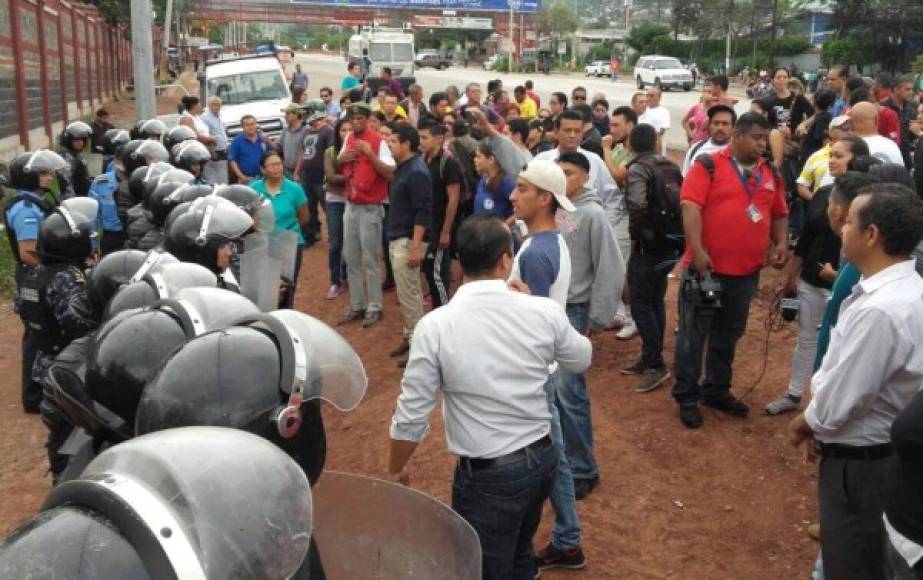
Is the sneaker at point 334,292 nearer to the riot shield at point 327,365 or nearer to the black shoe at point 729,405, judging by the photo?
the black shoe at point 729,405

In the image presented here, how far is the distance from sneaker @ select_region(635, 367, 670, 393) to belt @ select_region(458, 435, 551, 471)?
331 centimetres

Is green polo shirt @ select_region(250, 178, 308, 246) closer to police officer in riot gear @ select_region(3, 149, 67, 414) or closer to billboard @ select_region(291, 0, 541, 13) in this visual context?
police officer in riot gear @ select_region(3, 149, 67, 414)

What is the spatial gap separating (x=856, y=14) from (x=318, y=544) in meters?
50.0

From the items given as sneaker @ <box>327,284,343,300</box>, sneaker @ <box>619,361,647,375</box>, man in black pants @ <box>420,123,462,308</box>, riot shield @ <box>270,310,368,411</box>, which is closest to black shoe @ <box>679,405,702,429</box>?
sneaker @ <box>619,361,647,375</box>

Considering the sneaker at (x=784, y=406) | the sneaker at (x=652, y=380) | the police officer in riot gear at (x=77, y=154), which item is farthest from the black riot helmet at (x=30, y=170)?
the sneaker at (x=784, y=406)

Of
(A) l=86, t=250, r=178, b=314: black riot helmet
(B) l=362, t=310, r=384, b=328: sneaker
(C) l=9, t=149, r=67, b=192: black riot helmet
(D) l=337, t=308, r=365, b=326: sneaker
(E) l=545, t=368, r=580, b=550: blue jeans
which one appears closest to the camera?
(A) l=86, t=250, r=178, b=314: black riot helmet

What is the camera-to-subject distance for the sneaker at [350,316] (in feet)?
28.1

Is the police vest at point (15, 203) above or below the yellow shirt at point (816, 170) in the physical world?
below

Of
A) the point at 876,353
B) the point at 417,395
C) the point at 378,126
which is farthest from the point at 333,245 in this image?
the point at 876,353

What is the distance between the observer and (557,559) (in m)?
4.24

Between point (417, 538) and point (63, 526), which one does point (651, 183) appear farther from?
point (63, 526)

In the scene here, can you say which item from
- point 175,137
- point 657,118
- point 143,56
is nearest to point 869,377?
point 175,137

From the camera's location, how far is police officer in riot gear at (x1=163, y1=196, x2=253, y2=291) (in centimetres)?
429

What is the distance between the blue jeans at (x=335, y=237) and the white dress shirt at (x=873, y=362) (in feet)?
21.2
